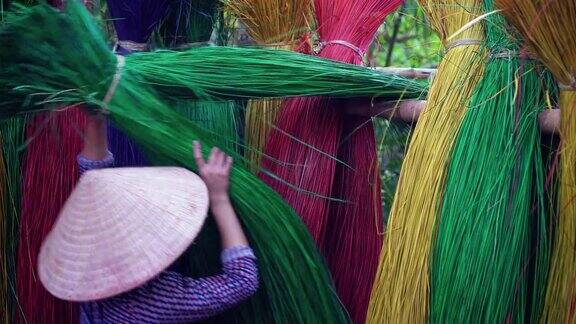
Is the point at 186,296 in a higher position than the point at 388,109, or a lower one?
lower

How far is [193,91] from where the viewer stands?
5.42 feet

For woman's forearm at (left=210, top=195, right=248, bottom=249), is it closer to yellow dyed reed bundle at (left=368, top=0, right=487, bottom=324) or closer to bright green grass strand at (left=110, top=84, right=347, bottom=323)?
bright green grass strand at (left=110, top=84, right=347, bottom=323)

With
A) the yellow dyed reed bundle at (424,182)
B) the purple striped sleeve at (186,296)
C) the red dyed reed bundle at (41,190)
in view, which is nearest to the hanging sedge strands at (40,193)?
the red dyed reed bundle at (41,190)

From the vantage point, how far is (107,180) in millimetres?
1520

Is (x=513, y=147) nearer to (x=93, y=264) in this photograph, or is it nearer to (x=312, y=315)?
(x=312, y=315)

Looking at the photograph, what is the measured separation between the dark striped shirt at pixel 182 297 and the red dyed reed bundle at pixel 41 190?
0.38 m

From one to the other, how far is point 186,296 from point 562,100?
73cm

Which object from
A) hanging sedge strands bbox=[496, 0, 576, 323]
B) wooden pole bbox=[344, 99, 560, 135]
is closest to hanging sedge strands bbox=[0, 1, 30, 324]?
wooden pole bbox=[344, 99, 560, 135]

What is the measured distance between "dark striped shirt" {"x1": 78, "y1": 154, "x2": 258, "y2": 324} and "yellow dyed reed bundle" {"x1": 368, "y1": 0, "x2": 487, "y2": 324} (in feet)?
0.83

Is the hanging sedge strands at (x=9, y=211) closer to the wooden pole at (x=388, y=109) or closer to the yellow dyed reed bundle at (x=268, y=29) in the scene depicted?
the yellow dyed reed bundle at (x=268, y=29)

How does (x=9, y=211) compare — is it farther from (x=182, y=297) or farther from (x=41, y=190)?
(x=182, y=297)

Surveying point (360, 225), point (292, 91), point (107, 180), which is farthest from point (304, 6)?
point (107, 180)

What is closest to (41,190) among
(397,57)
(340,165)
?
(340,165)

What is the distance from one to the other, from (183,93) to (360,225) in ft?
1.67
